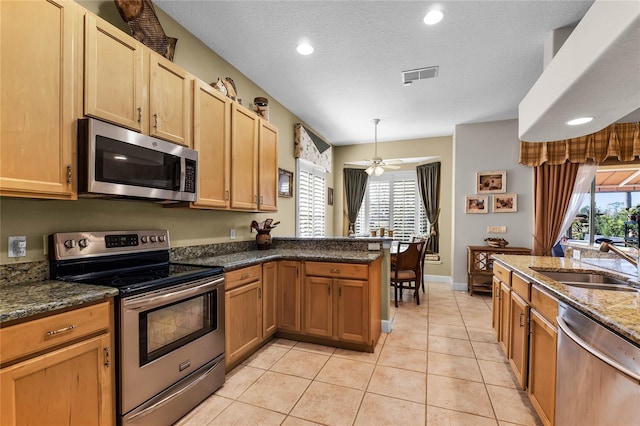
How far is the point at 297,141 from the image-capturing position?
15.2ft

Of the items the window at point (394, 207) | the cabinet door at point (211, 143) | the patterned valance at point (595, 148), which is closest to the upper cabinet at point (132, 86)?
the cabinet door at point (211, 143)

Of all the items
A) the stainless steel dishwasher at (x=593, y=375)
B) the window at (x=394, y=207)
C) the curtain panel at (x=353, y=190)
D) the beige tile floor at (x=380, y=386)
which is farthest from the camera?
the curtain panel at (x=353, y=190)

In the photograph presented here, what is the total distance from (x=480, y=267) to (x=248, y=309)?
3.92 m

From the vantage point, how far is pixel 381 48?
2859 millimetres

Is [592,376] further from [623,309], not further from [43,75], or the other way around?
[43,75]

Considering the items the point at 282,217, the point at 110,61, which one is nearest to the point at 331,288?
the point at 282,217

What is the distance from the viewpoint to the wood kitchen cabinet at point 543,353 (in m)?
1.56

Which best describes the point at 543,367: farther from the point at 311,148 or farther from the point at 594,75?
the point at 311,148

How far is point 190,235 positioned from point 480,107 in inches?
170

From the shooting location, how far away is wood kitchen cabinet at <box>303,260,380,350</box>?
2707 millimetres

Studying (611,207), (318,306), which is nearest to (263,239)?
(318,306)

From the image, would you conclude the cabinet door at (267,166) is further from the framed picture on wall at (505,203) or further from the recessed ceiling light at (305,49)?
the framed picture on wall at (505,203)

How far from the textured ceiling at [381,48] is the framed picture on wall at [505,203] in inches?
53.6

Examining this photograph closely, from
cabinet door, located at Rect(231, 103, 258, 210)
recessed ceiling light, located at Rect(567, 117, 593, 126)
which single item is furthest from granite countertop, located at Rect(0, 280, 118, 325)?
recessed ceiling light, located at Rect(567, 117, 593, 126)
